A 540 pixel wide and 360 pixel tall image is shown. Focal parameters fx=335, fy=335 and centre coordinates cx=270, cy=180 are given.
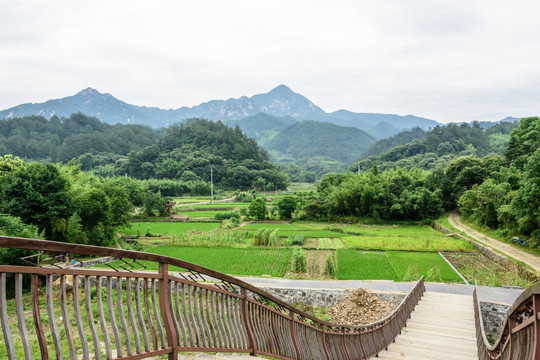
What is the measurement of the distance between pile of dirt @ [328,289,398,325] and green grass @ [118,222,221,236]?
59.8 feet

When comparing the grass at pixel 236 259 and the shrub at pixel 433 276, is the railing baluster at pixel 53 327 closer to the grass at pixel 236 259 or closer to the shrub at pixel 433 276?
the grass at pixel 236 259

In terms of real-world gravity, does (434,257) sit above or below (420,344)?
below

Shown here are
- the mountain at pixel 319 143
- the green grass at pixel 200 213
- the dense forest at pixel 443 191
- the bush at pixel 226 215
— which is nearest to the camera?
the dense forest at pixel 443 191

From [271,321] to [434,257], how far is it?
17633 millimetres

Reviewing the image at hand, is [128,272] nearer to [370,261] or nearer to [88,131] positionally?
[370,261]

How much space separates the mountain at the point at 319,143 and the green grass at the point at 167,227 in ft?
393

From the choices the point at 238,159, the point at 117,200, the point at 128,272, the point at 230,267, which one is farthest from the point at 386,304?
the point at 238,159

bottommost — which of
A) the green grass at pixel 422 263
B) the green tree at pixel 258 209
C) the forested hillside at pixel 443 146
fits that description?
the green grass at pixel 422 263

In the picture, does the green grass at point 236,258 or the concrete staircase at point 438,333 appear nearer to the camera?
the concrete staircase at point 438,333

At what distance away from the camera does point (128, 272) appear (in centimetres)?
219

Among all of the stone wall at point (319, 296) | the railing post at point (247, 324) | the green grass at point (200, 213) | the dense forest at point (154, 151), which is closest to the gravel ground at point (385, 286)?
the stone wall at point (319, 296)

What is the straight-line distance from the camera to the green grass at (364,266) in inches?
606

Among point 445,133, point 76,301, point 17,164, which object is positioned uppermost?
point 445,133

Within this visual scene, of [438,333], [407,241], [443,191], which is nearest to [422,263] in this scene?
[407,241]
